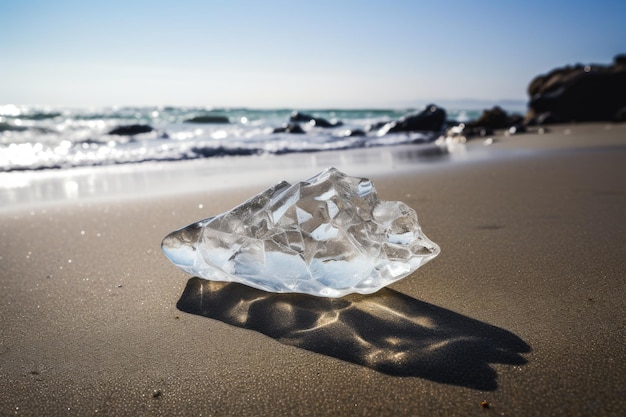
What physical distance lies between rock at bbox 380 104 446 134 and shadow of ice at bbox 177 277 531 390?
11.8m

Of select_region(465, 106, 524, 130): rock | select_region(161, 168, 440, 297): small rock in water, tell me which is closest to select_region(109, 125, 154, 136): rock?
select_region(465, 106, 524, 130): rock

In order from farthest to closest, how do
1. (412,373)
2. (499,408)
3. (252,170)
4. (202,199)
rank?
(252,170) < (202,199) < (412,373) < (499,408)

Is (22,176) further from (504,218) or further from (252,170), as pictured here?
(504,218)

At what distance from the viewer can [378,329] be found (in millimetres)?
1593

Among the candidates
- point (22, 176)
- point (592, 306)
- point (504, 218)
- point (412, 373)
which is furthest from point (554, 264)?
point (22, 176)

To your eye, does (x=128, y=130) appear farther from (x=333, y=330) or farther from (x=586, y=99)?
(x=333, y=330)

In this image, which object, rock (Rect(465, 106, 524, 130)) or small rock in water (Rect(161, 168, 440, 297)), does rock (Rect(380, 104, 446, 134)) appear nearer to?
rock (Rect(465, 106, 524, 130))

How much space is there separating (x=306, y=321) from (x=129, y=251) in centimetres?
126

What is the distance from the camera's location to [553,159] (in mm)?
5820

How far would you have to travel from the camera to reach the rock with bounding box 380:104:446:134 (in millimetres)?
13414

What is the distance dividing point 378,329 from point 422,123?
12487 mm

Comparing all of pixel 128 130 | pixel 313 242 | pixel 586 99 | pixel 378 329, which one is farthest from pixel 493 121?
pixel 378 329

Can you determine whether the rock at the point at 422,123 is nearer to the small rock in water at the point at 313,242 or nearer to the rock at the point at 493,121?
the rock at the point at 493,121

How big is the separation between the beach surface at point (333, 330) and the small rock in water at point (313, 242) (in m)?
0.07
